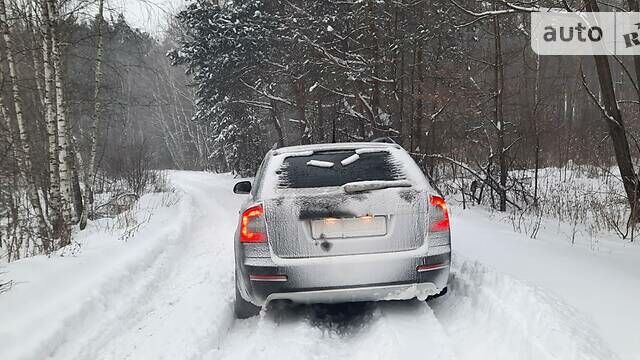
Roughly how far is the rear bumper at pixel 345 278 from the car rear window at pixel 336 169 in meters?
0.70

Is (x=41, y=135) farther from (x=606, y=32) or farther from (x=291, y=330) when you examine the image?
(x=606, y=32)

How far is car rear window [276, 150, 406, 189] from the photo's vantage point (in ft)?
13.0

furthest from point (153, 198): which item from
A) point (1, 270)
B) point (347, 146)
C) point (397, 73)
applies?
point (347, 146)

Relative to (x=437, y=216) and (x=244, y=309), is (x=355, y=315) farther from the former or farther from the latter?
(x=437, y=216)

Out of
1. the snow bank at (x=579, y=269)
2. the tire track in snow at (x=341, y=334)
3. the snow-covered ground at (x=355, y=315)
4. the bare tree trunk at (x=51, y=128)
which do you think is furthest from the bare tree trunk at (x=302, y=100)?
the tire track in snow at (x=341, y=334)

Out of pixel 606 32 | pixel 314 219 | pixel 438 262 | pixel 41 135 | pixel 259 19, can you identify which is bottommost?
pixel 438 262

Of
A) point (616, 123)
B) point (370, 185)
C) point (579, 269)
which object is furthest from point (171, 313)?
point (616, 123)

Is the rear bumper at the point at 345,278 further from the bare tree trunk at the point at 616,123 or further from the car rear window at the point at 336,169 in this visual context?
the bare tree trunk at the point at 616,123

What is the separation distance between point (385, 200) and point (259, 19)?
21.0 metres

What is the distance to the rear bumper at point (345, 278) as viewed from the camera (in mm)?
3656

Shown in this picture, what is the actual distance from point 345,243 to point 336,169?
2.43ft

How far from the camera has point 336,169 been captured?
4.10 metres

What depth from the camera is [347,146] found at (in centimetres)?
448

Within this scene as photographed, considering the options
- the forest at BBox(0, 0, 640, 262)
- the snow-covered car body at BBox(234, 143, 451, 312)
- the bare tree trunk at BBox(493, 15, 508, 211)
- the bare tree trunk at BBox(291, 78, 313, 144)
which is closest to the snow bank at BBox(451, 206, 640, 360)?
the snow-covered car body at BBox(234, 143, 451, 312)
